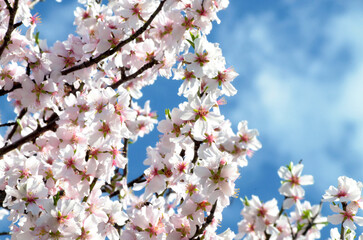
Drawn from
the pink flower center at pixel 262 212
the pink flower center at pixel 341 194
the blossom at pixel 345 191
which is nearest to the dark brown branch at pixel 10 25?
the pink flower center at pixel 262 212

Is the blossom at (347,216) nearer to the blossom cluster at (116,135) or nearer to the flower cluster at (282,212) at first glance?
the flower cluster at (282,212)

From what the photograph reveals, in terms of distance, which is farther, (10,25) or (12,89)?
(12,89)

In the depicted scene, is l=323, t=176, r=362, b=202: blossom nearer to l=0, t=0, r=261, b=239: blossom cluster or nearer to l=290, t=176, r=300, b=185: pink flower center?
l=290, t=176, r=300, b=185: pink flower center

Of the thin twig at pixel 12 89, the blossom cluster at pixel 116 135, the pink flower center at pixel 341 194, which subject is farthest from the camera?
the thin twig at pixel 12 89

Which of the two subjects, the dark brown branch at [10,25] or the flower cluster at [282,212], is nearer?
the flower cluster at [282,212]

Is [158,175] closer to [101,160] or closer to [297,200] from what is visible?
[101,160]

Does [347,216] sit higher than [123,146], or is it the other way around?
[123,146]

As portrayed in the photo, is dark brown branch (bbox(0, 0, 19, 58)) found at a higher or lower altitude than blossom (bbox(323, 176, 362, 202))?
higher

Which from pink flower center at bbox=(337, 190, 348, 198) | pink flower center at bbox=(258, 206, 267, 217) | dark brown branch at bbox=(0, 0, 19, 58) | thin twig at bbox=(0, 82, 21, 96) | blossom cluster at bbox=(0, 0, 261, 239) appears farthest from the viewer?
thin twig at bbox=(0, 82, 21, 96)

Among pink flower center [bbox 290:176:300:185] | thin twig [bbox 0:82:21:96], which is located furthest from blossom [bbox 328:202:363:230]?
thin twig [bbox 0:82:21:96]

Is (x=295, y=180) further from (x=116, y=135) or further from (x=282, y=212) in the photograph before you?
(x=116, y=135)

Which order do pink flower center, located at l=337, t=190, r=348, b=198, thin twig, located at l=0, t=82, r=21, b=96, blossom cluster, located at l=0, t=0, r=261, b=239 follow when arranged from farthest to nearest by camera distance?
thin twig, located at l=0, t=82, r=21, b=96
pink flower center, located at l=337, t=190, r=348, b=198
blossom cluster, located at l=0, t=0, r=261, b=239

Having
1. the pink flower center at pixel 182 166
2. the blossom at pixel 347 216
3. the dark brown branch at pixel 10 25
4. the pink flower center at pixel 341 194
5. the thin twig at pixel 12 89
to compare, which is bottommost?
the blossom at pixel 347 216

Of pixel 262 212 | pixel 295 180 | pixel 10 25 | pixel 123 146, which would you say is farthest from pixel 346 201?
pixel 10 25
